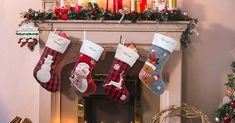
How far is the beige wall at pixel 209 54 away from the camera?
3166mm

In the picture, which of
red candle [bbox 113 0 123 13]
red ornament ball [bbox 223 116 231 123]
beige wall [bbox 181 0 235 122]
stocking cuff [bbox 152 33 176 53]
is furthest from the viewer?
beige wall [bbox 181 0 235 122]

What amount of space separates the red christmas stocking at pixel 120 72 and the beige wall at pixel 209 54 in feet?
2.04

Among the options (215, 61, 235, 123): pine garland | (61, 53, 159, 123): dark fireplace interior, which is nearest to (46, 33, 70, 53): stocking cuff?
(61, 53, 159, 123): dark fireplace interior

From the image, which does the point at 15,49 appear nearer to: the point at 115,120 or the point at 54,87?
the point at 54,87

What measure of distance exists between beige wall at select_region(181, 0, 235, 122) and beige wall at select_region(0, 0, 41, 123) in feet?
4.31

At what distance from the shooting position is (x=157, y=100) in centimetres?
323

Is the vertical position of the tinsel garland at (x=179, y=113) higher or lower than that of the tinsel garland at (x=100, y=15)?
lower

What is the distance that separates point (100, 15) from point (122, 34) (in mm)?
225

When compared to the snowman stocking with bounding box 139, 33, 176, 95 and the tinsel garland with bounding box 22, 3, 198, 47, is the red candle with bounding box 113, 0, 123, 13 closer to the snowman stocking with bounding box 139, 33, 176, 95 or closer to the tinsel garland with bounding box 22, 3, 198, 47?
the tinsel garland with bounding box 22, 3, 198, 47

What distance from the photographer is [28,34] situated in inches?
→ 112

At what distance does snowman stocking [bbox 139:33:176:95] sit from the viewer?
274 centimetres

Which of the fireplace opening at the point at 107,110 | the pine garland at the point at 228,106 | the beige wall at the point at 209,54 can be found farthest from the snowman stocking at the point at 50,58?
the pine garland at the point at 228,106

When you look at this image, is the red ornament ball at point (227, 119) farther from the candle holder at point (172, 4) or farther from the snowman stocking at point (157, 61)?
the candle holder at point (172, 4)

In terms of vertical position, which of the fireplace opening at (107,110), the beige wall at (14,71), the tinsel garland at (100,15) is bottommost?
the fireplace opening at (107,110)
